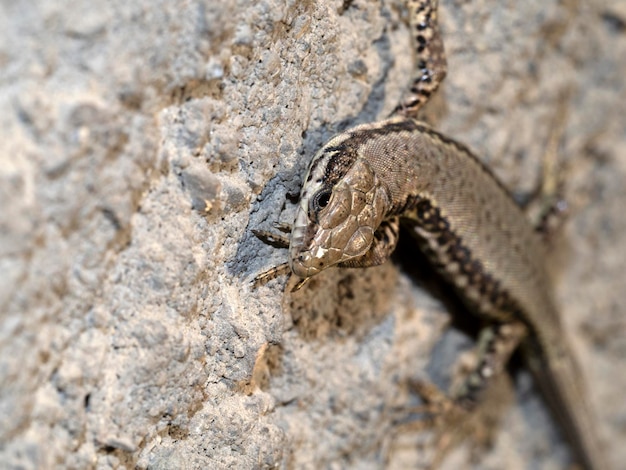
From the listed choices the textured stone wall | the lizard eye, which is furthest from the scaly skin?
the textured stone wall

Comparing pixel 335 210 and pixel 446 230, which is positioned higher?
pixel 335 210

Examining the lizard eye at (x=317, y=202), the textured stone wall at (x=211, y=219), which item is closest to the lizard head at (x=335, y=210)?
the lizard eye at (x=317, y=202)

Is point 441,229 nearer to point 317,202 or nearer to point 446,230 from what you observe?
point 446,230

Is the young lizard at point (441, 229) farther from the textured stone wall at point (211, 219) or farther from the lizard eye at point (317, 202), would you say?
the textured stone wall at point (211, 219)

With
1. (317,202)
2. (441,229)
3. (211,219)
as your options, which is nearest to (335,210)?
(317,202)

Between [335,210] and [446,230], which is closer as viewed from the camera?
[335,210]

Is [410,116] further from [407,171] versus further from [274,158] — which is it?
[274,158]

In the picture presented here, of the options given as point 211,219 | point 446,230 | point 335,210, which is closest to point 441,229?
point 446,230
